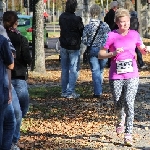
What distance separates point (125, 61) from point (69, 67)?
186 inches

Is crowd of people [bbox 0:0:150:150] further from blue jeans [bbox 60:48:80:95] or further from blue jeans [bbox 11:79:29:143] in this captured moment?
blue jeans [bbox 60:48:80:95]

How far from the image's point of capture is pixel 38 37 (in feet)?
56.4

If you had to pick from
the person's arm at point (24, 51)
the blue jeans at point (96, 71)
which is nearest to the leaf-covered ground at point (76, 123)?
the blue jeans at point (96, 71)

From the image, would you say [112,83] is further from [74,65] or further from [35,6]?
[35,6]

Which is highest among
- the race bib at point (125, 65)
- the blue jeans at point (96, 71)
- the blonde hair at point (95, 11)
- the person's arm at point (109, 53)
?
the blonde hair at point (95, 11)

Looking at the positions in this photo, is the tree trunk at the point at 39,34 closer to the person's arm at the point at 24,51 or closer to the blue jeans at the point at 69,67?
the blue jeans at the point at 69,67

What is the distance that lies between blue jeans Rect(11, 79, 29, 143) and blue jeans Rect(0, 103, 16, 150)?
27 cm

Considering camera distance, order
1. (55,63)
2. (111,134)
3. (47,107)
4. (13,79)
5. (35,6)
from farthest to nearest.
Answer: (55,63) → (35,6) → (47,107) → (111,134) → (13,79)

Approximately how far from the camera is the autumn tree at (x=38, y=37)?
56.3ft

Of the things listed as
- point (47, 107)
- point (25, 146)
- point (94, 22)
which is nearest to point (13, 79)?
point (25, 146)

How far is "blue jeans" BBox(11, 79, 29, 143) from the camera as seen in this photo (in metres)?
7.00

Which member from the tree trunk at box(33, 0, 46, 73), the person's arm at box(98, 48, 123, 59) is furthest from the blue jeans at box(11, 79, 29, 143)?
the tree trunk at box(33, 0, 46, 73)

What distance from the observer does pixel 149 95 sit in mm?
12602

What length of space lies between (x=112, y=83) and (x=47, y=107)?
11.7ft
